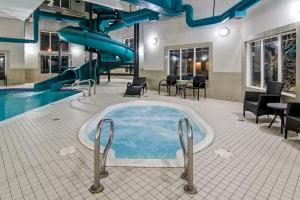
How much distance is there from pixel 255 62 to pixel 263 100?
2.60m

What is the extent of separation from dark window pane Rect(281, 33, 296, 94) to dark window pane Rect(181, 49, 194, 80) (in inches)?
141

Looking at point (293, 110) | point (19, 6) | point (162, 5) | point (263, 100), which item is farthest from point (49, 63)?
point (293, 110)

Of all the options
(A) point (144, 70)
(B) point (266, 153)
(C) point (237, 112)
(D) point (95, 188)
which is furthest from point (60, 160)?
(A) point (144, 70)

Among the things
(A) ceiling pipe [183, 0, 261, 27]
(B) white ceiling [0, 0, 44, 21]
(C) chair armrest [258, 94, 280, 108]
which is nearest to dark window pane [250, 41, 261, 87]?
(A) ceiling pipe [183, 0, 261, 27]

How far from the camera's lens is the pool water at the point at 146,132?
11.5 feet

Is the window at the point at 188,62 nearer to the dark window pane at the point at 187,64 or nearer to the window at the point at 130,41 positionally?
the dark window pane at the point at 187,64

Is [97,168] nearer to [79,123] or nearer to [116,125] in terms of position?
[79,123]

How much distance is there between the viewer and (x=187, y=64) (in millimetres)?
8258

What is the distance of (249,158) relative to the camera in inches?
97.6

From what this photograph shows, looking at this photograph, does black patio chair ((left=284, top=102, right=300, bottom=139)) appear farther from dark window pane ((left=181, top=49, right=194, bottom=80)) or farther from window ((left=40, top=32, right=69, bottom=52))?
window ((left=40, top=32, right=69, bottom=52))

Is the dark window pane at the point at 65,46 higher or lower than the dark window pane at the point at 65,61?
higher

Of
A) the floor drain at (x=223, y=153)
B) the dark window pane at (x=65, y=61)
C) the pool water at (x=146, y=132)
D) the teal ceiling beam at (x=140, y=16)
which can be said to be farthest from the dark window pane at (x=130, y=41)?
the floor drain at (x=223, y=153)

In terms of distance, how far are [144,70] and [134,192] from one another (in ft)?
26.9

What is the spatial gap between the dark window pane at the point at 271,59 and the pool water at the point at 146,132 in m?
2.54
